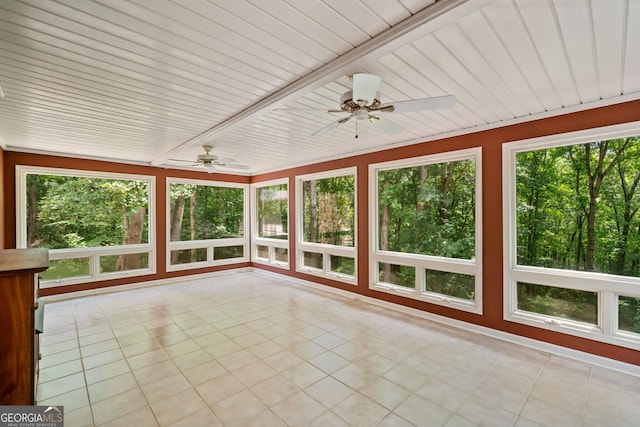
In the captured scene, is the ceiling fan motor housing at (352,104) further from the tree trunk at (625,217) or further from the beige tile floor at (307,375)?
the tree trunk at (625,217)

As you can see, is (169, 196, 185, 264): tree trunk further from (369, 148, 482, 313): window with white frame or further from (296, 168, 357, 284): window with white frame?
(369, 148, 482, 313): window with white frame

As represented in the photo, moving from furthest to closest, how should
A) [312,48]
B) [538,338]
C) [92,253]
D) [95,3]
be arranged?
[92,253], [538,338], [312,48], [95,3]

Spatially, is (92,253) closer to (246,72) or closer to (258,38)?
(246,72)

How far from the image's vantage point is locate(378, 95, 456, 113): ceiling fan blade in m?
1.91

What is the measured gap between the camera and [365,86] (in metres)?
1.83

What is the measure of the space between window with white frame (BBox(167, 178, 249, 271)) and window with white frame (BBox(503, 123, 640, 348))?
603 cm

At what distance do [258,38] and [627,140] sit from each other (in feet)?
11.8

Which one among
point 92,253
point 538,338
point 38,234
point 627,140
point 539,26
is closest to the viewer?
point 539,26

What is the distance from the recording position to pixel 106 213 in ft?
18.9

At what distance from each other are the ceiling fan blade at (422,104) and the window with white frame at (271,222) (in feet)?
15.0

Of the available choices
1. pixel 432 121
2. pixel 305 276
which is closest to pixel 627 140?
pixel 432 121

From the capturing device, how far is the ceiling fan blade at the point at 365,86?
1.73 meters

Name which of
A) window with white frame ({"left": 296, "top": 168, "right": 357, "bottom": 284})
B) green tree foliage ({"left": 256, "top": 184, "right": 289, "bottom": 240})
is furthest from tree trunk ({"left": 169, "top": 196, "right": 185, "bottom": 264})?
window with white frame ({"left": 296, "top": 168, "right": 357, "bottom": 284})

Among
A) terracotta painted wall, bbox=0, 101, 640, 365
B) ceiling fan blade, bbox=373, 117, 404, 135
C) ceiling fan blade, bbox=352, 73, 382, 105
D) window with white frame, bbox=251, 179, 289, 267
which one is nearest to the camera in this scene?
ceiling fan blade, bbox=352, 73, 382, 105
